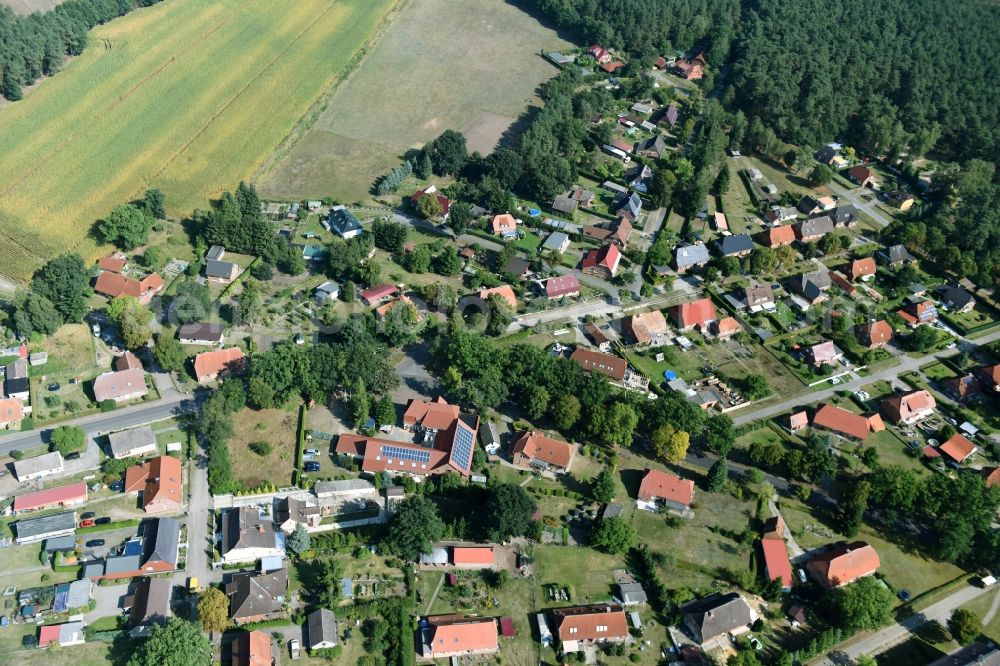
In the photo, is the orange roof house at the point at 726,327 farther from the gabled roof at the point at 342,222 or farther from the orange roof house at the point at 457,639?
the gabled roof at the point at 342,222

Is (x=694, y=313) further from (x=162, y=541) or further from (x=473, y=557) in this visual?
(x=162, y=541)

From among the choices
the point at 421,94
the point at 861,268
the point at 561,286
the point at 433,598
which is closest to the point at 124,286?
the point at 561,286

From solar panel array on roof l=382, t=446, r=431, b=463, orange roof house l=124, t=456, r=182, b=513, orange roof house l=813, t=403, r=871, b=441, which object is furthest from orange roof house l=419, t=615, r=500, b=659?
orange roof house l=813, t=403, r=871, b=441

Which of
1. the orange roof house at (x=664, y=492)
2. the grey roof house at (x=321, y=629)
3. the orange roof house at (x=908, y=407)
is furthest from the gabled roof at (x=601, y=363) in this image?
the grey roof house at (x=321, y=629)

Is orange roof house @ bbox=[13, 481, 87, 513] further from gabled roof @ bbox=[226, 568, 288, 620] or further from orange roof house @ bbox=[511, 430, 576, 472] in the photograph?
orange roof house @ bbox=[511, 430, 576, 472]

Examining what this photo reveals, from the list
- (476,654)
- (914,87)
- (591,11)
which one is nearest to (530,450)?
(476,654)

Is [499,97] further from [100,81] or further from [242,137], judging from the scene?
[100,81]

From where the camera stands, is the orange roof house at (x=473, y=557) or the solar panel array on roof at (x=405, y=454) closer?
the orange roof house at (x=473, y=557)
